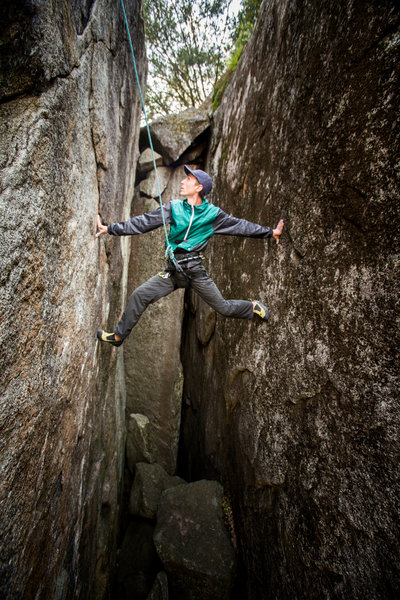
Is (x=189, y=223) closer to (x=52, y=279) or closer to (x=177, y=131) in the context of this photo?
(x=52, y=279)

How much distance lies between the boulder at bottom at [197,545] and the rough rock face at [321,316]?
36 centimetres

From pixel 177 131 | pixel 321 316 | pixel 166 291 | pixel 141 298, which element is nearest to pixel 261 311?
pixel 321 316

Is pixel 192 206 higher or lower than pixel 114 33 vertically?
lower

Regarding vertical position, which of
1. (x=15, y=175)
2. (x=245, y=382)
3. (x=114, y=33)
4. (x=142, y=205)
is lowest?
(x=245, y=382)

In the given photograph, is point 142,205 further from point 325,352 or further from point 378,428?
point 378,428

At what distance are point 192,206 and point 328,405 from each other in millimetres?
2596

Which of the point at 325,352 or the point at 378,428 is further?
the point at 325,352

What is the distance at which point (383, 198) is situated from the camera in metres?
1.81

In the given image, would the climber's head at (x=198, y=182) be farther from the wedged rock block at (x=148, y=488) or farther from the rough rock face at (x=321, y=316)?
the wedged rock block at (x=148, y=488)

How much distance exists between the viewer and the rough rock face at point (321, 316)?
1.77 m

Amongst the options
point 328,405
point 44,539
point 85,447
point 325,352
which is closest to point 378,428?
point 328,405

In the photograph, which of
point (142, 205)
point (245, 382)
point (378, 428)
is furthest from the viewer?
point (142, 205)

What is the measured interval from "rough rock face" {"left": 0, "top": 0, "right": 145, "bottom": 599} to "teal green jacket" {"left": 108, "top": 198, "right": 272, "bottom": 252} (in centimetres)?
57

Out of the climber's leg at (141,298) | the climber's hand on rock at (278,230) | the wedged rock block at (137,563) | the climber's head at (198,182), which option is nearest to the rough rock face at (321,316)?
the climber's hand on rock at (278,230)
